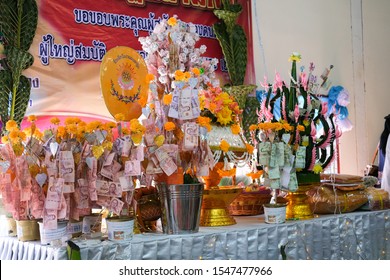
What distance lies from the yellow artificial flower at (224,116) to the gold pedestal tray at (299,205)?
55 centimetres

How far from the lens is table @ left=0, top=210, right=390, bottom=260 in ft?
7.03

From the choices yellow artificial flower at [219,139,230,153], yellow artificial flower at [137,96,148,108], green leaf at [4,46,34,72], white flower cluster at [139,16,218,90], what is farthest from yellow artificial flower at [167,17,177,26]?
green leaf at [4,46,34,72]

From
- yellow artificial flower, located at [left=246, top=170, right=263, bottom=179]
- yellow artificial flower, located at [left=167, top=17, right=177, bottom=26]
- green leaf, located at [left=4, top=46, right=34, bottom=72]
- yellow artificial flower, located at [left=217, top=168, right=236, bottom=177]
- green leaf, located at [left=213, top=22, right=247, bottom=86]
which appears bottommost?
yellow artificial flower, located at [left=246, top=170, right=263, bottom=179]

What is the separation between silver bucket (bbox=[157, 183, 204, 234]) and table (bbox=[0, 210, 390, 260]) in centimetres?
5

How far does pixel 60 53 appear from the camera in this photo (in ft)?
13.8

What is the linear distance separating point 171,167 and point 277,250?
26.2 inches

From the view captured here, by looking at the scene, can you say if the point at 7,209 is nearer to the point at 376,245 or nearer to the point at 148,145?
the point at 148,145

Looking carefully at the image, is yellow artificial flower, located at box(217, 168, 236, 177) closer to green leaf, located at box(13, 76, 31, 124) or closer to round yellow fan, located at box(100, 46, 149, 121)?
round yellow fan, located at box(100, 46, 149, 121)

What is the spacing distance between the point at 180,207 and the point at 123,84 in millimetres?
694

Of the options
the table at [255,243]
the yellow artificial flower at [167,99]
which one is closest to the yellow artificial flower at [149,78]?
the yellow artificial flower at [167,99]

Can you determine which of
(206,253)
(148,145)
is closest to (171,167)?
(148,145)

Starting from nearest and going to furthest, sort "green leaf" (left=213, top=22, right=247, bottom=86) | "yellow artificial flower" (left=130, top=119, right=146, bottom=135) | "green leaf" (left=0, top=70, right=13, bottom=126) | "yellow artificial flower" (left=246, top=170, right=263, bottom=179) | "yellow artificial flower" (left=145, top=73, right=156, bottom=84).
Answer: "yellow artificial flower" (left=130, top=119, right=146, bottom=135)
"yellow artificial flower" (left=145, top=73, right=156, bottom=84)
"yellow artificial flower" (left=246, top=170, right=263, bottom=179)
"green leaf" (left=0, top=70, right=13, bottom=126)
"green leaf" (left=213, top=22, right=247, bottom=86)

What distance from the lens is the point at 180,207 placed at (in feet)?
7.64

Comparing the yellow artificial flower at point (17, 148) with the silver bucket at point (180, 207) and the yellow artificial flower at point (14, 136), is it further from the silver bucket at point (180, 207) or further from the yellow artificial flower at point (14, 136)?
the silver bucket at point (180, 207)
